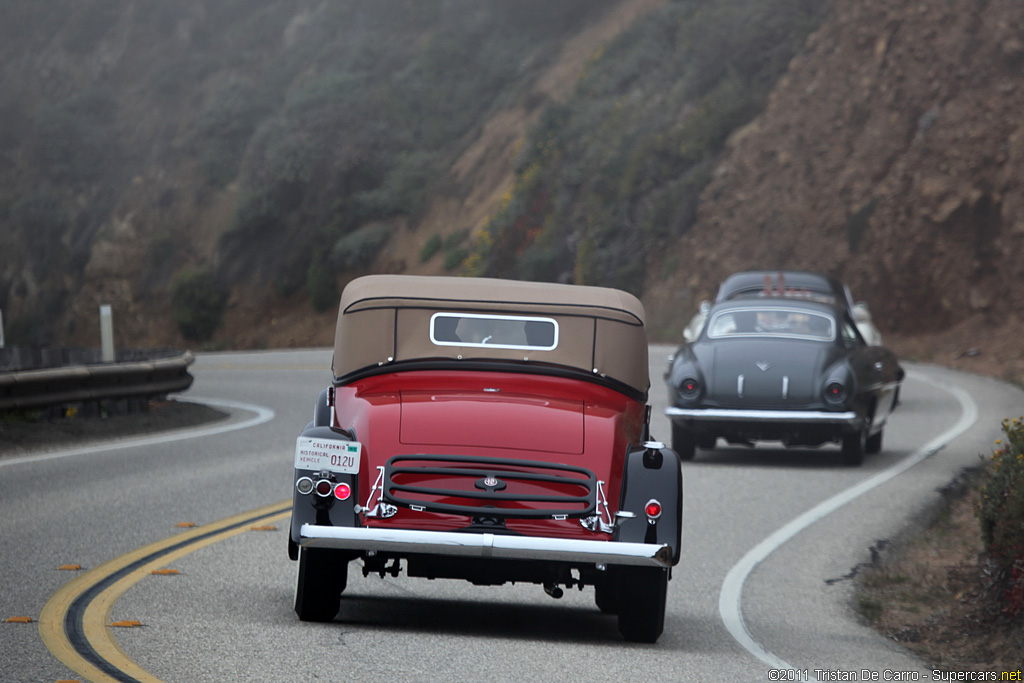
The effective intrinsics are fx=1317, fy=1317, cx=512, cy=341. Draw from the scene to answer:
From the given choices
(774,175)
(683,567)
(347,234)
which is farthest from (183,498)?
(347,234)

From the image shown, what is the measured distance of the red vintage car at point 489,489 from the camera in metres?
5.76

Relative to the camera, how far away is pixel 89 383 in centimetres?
1510

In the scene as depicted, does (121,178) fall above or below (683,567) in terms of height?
above

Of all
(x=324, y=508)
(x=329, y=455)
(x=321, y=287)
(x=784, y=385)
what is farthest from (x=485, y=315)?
(x=321, y=287)

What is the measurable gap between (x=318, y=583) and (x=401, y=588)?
147cm

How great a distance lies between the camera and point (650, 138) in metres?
41.4

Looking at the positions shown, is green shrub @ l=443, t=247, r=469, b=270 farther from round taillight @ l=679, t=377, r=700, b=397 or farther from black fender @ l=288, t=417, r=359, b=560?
black fender @ l=288, t=417, r=359, b=560

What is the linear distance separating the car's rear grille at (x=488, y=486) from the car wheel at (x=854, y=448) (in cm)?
682

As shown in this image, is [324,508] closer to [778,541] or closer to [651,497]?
[651,497]

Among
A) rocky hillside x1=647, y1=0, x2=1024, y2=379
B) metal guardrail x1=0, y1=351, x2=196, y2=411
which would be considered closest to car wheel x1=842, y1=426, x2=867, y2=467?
metal guardrail x1=0, y1=351, x2=196, y2=411

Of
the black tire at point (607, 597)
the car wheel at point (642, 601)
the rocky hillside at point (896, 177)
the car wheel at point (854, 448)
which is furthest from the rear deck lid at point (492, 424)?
the rocky hillside at point (896, 177)

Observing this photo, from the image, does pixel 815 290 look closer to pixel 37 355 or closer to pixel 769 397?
pixel 769 397

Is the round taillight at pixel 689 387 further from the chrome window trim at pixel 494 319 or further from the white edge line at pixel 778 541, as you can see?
the chrome window trim at pixel 494 319

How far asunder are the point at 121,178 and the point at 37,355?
41125 mm
